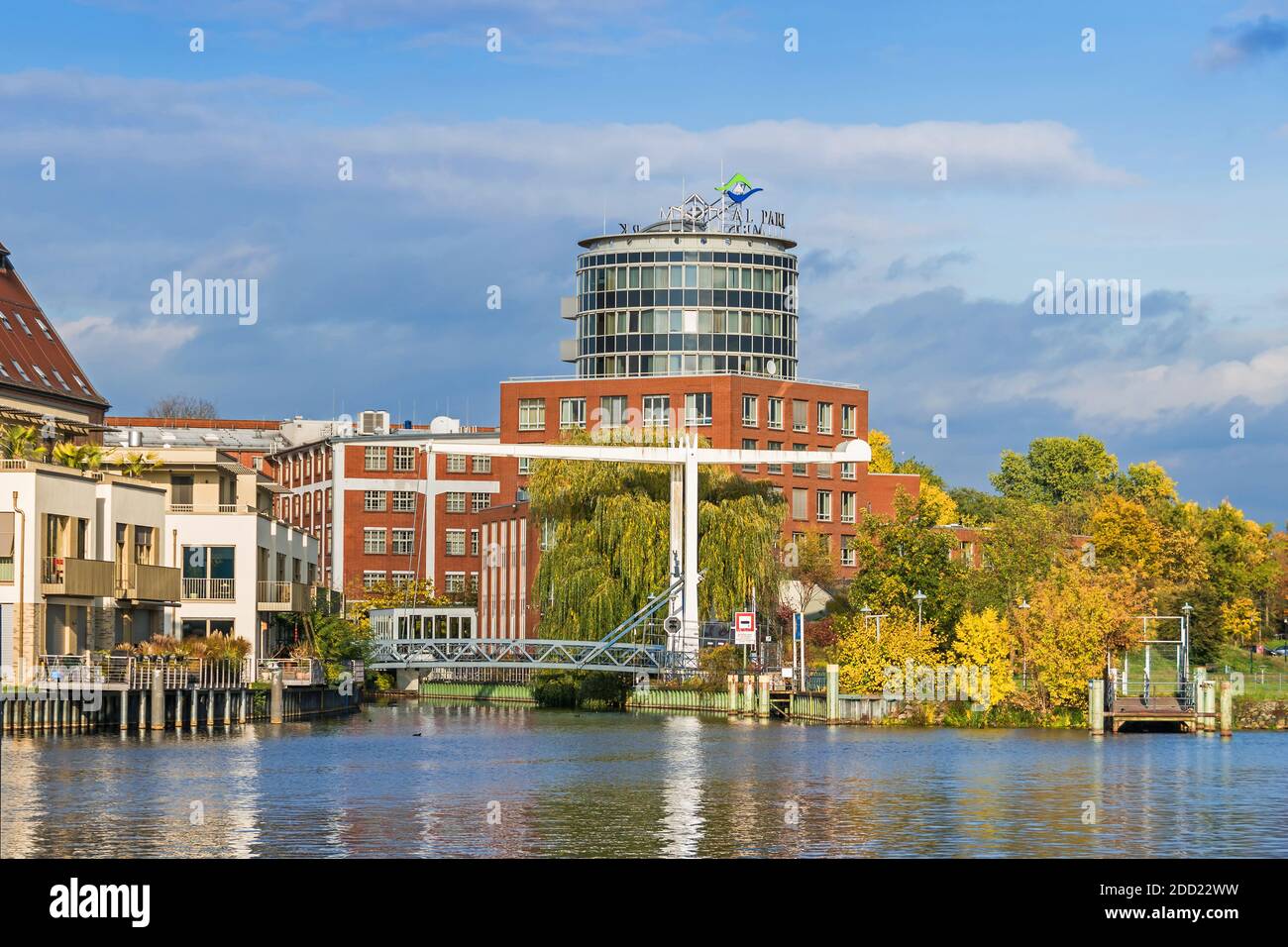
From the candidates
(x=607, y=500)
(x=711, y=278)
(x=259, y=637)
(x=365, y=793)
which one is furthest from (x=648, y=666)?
(x=711, y=278)

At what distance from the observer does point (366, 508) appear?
534 ft

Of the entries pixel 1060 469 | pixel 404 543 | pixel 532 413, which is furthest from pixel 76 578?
pixel 1060 469

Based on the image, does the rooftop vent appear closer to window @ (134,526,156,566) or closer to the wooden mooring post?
window @ (134,526,156,566)

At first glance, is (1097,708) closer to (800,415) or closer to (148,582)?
A: (148,582)

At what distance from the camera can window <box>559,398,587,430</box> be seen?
5640 inches

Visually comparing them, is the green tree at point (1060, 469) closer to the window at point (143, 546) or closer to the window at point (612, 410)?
the window at point (612, 410)

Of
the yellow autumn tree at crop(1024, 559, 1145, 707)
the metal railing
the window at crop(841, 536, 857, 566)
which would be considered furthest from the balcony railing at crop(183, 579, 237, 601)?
the window at crop(841, 536, 857, 566)

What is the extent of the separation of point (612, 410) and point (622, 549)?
43565 mm

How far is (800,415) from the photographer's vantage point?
14438 centimetres

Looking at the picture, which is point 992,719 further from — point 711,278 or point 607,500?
point 711,278

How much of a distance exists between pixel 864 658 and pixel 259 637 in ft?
82.9

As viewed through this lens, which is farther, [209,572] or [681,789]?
[209,572]

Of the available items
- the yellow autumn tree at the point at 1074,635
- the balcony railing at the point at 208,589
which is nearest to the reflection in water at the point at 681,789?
the yellow autumn tree at the point at 1074,635
